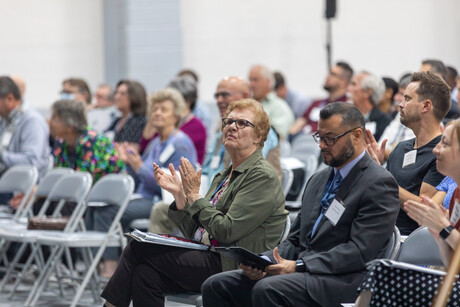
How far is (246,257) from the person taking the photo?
3326 millimetres

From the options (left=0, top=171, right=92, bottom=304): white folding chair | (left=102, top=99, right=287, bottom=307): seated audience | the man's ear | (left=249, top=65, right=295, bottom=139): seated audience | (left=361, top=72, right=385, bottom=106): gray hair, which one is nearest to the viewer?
(left=102, top=99, right=287, bottom=307): seated audience

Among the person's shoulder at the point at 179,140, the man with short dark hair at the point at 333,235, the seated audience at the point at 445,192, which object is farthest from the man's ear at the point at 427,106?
the person's shoulder at the point at 179,140

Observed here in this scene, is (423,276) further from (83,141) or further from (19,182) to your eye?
(19,182)

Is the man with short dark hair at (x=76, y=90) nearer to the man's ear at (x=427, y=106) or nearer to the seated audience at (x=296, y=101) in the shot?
the seated audience at (x=296, y=101)

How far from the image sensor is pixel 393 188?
3.29 meters

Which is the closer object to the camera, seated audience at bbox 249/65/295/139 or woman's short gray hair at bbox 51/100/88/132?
woman's short gray hair at bbox 51/100/88/132

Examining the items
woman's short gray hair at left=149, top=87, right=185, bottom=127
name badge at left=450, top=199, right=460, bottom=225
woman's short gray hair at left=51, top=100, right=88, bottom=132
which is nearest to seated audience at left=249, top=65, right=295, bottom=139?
woman's short gray hair at left=149, top=87, right=185, bottom=127

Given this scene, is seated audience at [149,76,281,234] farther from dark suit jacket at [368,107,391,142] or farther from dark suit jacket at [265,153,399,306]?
dark suit jacket at [265,153,399,306]

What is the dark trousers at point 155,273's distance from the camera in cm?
373

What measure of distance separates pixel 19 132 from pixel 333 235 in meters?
4.31

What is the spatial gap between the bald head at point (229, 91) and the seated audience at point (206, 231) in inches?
65.6

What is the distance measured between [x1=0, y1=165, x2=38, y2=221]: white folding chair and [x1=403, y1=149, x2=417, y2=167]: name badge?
3273mm

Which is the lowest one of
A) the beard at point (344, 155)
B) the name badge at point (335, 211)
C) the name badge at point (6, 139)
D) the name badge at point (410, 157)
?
the name badge at point (6, 139)

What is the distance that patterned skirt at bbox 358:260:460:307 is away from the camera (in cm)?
278
